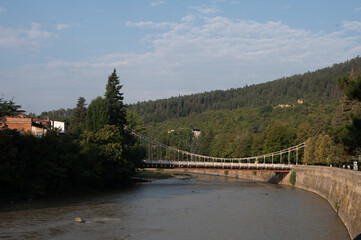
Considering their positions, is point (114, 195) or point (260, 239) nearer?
point (260, 239)

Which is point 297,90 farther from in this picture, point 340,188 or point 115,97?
point 340,188

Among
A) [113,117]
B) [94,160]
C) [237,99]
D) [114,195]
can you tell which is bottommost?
[114,195]

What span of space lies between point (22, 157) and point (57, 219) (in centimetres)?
1152

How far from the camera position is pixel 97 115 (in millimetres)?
61656

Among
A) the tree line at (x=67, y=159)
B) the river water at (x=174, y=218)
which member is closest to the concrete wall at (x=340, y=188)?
the river water at (x=174, y=218)

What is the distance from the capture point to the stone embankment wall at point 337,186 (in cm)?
2478

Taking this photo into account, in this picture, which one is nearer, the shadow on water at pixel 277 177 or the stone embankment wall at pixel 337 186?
the stone embankment wall at pixel 337 186

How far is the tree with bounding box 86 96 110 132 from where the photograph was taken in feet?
201

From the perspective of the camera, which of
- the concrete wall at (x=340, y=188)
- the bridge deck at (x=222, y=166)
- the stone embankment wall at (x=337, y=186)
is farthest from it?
the bridge deck at (x=222, y=166)

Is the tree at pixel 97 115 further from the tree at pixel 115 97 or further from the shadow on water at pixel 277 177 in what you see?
the shadow on water at pixel 277 177

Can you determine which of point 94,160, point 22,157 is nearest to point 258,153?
point 94,160

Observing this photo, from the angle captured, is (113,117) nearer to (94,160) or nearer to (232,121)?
(94,160)

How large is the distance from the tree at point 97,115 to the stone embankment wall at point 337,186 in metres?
27.4

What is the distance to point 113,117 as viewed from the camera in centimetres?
6462
